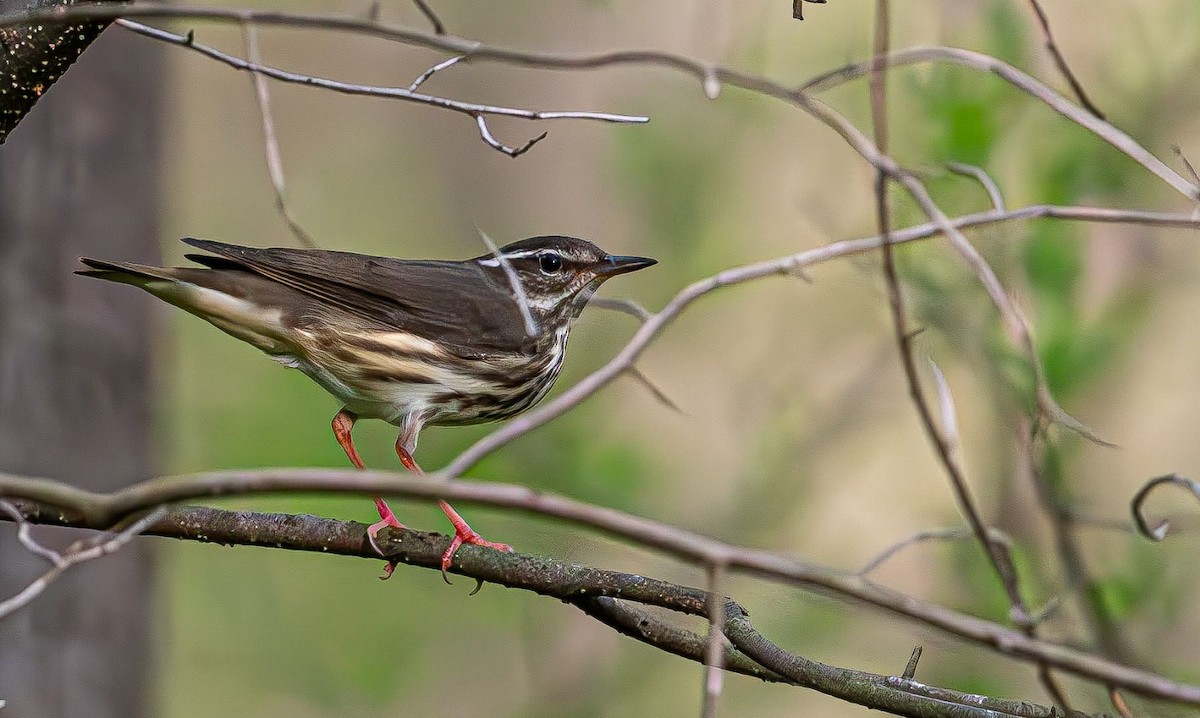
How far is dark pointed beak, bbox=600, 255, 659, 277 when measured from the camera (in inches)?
211

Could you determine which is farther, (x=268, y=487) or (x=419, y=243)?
(x=419, y=243)

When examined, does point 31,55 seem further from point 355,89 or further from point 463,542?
point 463,542

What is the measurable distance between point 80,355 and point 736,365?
175 inches

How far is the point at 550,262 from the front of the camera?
5500 mm

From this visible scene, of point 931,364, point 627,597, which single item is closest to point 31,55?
point 627,597

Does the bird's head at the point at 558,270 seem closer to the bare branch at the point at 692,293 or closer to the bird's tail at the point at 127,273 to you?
the bird's tail at the point at 127,273

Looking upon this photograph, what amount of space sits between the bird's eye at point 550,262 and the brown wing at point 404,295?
18.4 inches

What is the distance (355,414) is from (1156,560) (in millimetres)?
3713

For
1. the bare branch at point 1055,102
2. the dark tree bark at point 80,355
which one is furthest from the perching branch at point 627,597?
the dark tree bark at point 80,355

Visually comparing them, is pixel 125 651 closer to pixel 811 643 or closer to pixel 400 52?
pixel 811 643

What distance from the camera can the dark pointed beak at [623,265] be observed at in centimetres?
536

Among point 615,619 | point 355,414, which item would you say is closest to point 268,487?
point 615,619

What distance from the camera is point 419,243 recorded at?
37.9ft

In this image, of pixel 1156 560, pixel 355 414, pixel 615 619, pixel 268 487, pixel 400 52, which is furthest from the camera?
pixel 400 52
